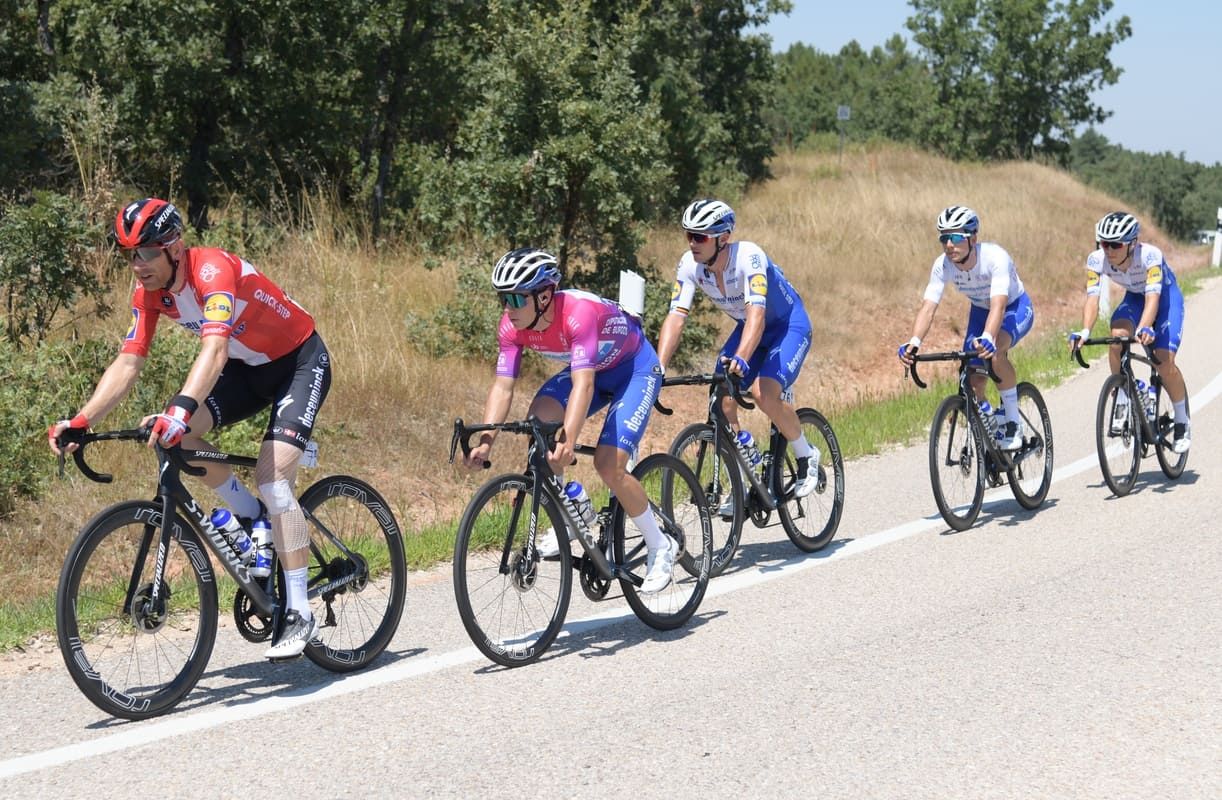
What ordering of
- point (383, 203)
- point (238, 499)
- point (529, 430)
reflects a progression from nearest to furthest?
point (238, 499) < point (529, 430) < point (383, 203)

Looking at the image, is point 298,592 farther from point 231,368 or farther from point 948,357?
point 948,357

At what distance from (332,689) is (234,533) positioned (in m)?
0.82

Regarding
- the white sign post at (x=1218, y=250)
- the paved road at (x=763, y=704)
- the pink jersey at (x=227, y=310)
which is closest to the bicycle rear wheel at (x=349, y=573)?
the paved road at (x=763, y=704)

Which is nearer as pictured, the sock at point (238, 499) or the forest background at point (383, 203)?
the sock at point (238, 499)

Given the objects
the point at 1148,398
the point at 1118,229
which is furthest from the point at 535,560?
the point at 1148,398

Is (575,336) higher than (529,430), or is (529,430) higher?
(575,336)

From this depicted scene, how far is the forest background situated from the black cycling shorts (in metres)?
3.18

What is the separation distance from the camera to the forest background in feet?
36.0

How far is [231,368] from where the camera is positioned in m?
6.17

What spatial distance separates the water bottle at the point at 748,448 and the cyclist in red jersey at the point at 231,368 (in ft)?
9.14

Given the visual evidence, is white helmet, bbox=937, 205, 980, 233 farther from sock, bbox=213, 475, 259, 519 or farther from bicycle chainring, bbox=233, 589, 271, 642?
bicycle chainring, bbox=233, 589, 271, 642

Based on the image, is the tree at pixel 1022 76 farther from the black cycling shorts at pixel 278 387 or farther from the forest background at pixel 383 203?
the black cycling shorts at pixel 278 387

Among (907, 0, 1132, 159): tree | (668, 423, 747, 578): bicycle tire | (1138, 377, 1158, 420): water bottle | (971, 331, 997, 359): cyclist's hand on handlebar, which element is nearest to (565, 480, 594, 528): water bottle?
(668, 423, 747, 578): bicycle tire

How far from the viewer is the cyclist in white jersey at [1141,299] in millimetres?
10234
